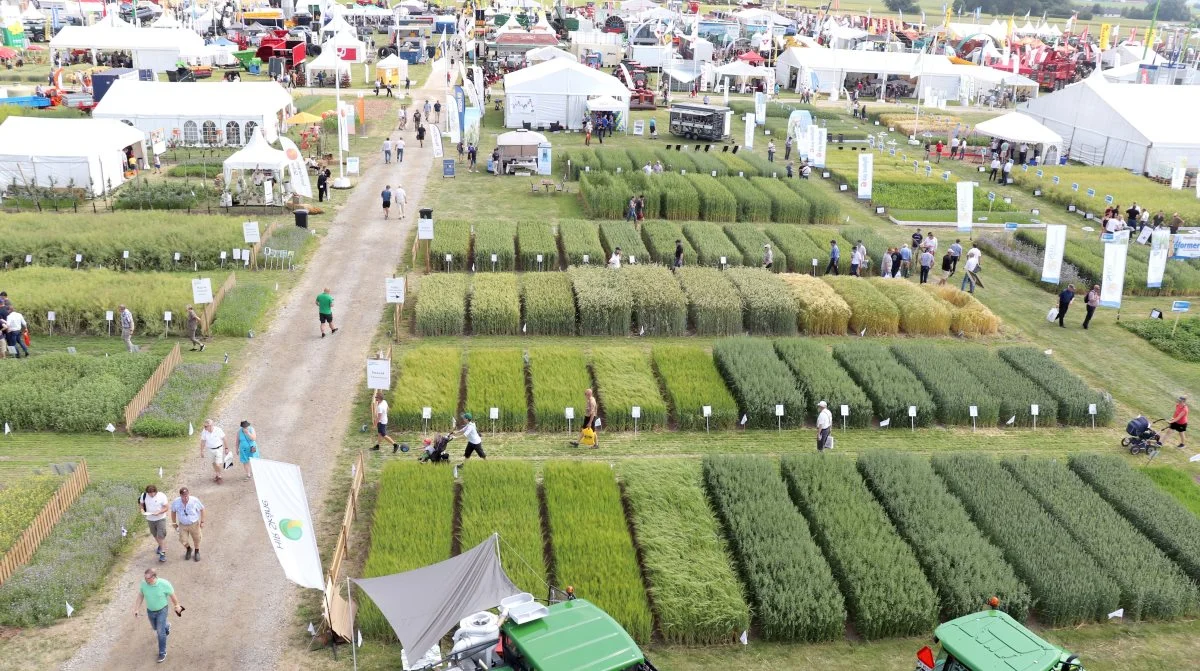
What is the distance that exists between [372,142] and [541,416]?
3242 cm

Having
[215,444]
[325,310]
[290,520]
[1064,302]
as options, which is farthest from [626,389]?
[1064,302]

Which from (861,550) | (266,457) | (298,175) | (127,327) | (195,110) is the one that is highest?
(195,110)

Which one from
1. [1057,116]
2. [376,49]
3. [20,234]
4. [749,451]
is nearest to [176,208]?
[20,234]

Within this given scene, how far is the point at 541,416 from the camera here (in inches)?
792

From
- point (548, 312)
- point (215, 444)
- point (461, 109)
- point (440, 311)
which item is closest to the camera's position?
point (215, 444)

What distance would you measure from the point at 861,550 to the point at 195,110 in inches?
1543

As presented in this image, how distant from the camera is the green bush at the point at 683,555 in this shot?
1370 cm

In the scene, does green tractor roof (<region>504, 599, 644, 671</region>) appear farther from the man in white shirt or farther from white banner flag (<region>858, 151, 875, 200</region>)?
white banner flag (<region>858, 151, 875, 200</region>)

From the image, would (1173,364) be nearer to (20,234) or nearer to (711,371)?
(711,371)

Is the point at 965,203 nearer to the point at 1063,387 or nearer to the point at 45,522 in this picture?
the point at 1063,387

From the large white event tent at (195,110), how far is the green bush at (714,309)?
2644 centimetres

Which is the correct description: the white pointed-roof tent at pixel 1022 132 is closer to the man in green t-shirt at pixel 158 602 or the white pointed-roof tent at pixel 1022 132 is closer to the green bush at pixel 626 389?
the green bush at pixel 626 389

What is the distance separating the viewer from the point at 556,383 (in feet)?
69.9

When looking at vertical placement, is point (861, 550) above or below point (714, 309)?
below
